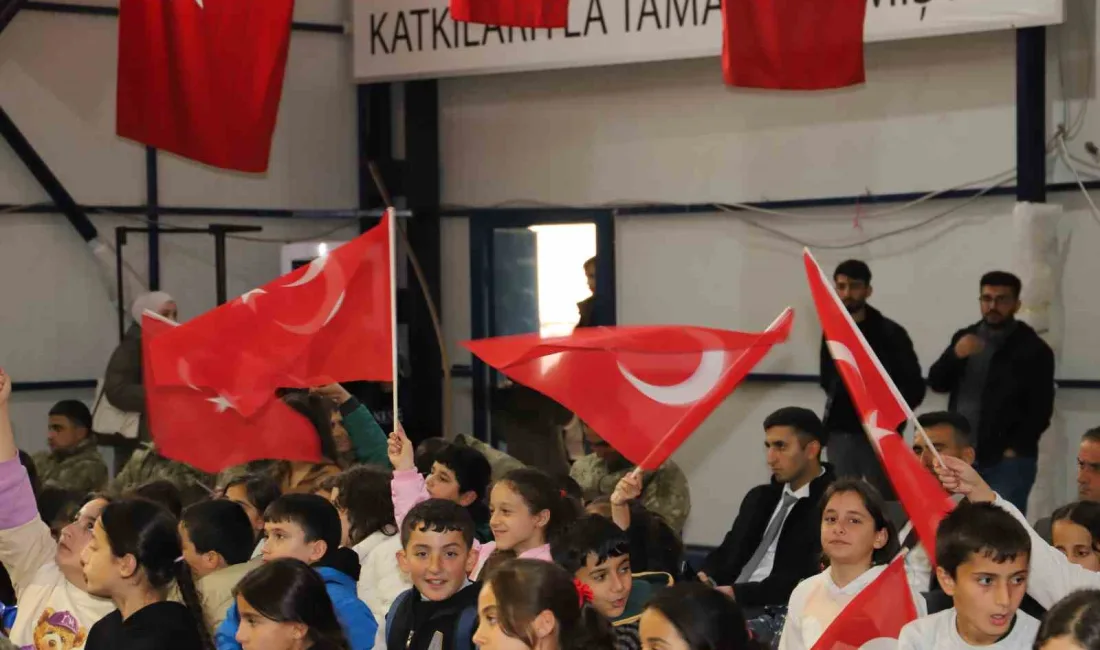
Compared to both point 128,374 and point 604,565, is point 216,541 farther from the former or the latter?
point 128,374

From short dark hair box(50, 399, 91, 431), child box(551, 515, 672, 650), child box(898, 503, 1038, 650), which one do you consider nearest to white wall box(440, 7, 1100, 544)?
short dark hair box(50, 399, 91, 431)

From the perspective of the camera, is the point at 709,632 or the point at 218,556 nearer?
the point at 709,632

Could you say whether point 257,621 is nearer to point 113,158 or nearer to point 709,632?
point 709,632

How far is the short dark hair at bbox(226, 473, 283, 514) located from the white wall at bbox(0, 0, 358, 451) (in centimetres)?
482

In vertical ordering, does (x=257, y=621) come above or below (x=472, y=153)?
A: below

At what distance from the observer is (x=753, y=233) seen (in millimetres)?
11258

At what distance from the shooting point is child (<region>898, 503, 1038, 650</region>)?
14.8 feet

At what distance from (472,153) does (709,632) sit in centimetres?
878

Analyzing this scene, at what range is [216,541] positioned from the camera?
19.3 feet

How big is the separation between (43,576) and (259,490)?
1.56m

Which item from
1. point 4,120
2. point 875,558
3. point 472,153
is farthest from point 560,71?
point 875,558

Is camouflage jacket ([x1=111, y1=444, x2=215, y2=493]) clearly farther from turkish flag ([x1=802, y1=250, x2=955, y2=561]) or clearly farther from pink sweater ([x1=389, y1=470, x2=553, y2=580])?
turkish flag ([x1=802, y1=250, x2=955, y2=561])

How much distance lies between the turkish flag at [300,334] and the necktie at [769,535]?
168 centimetres

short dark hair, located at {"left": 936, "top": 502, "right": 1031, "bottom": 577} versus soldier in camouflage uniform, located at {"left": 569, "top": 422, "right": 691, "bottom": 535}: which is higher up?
short dark hair, located at {"left": 936, "top": 502, "right": 1031, "bottom": 577}
